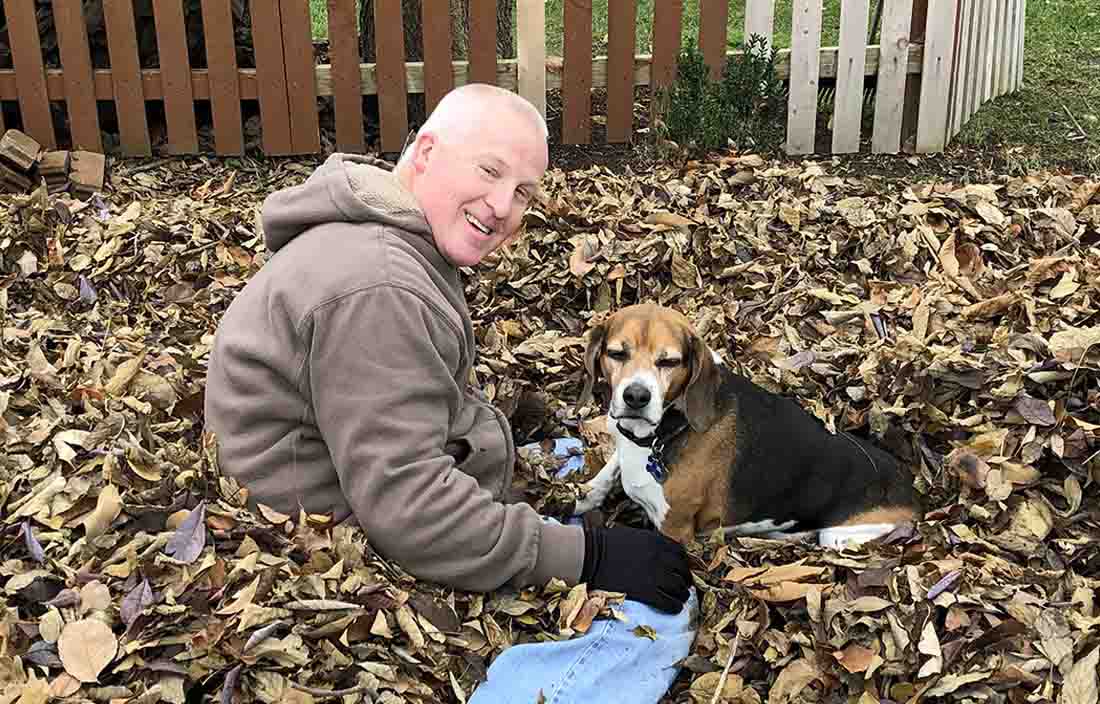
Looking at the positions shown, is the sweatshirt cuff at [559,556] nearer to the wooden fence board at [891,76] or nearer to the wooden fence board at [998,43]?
the wooden fence board at [891,76]

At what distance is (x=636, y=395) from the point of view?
3.79m

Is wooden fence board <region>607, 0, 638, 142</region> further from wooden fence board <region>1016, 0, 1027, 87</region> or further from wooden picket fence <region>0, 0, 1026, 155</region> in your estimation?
wooden fence board <region>1016, 0, 1027, 87</region>

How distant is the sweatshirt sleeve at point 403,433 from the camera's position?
291 cm

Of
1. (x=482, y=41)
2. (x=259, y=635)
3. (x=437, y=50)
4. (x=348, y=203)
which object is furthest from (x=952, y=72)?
(x=259, y=635)

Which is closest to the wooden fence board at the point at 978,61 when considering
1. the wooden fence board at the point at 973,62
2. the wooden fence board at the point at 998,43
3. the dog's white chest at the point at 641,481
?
the wooden fence board at the point at 973,62

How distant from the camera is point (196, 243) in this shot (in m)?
6.17

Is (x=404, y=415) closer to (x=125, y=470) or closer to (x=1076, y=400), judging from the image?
(x=125, y=470)

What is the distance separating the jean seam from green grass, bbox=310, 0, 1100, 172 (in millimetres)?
5656

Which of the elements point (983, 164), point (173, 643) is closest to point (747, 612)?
point (173, 643)

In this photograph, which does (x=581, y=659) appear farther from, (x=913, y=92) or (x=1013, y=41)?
(x=1013, y=41)

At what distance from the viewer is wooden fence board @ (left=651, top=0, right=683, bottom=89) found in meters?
7.81

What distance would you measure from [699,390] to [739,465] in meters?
0.35

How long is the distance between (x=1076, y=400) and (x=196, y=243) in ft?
14.3

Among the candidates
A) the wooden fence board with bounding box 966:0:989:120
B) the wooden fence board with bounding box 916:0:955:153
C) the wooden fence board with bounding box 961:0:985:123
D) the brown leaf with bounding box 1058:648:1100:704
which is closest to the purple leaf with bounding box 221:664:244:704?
the brown leaf with bounding box 1058:648:1100:704
